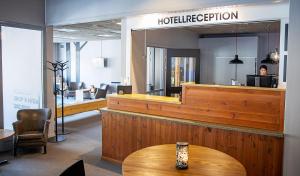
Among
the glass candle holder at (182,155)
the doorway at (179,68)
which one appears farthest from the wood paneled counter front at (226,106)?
the doorway at (179,68)

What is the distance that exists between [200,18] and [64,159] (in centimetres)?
333

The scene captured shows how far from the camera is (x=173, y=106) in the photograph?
4285 mm

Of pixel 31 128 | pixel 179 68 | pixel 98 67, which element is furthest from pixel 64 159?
pixel 98 67

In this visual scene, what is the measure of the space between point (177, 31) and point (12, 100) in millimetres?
4472

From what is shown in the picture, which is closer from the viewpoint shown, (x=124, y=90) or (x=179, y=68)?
(x=124, y=90)

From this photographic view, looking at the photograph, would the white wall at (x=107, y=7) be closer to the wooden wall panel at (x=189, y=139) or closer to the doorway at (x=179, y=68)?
the wooden wall panel at (x=189, y=139)

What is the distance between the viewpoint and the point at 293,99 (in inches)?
132

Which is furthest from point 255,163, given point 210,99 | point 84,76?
point 84,76

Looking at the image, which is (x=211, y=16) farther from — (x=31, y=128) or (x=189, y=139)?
(x=31, y=128)

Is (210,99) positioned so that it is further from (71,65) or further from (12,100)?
(71,65)

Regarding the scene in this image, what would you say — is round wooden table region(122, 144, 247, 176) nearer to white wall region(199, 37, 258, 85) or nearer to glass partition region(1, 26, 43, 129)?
glass partition region(1, 26, 43, 129)

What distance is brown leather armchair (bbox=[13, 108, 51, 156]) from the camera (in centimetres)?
531

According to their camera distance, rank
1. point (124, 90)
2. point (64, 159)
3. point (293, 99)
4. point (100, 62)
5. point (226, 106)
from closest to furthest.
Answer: point (293, 99)
point (226, 106)
point (124, 90)
point (64, 159)
point (100, 62)

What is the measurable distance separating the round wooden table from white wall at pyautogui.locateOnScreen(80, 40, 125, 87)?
9.86 meters
